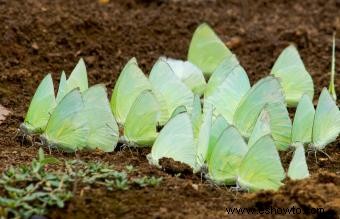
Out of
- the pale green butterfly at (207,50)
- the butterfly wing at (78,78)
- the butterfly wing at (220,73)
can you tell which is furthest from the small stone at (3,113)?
the pale green butterfly at (207,50)

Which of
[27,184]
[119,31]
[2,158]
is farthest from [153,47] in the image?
[27,184]

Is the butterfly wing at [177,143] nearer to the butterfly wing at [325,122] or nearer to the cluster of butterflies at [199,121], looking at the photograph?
the cluster of butterflies at [199,121]

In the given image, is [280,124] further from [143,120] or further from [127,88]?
[127,88]

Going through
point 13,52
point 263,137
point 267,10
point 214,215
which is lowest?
point 214,215

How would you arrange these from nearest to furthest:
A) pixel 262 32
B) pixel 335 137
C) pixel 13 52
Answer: pixel 335 137 < pixel 13 52 < pixel 262 32

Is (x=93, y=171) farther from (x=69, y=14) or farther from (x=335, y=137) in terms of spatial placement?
(x=69, y=14)

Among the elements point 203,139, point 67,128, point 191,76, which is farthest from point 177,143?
point 191,76
